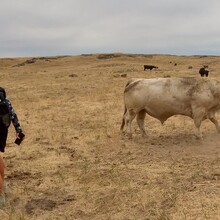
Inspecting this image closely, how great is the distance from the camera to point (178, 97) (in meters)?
11.2

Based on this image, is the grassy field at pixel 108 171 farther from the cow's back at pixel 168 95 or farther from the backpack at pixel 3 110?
the backpack at pixel 3 110

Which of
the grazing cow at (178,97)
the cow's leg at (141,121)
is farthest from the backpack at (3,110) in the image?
the cow's leg at (141,121)

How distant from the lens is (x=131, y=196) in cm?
695

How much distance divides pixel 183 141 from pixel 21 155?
12.3ft

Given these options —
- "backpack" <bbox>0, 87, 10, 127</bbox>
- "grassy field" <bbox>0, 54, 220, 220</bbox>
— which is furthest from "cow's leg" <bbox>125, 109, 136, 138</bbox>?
"backpack" <bbox>0, 87, 10, 127</bbox>

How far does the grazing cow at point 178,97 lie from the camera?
36.6 ft

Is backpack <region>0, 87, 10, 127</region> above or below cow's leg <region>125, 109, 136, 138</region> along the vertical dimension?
above

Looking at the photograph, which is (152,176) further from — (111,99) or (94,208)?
(111,99)

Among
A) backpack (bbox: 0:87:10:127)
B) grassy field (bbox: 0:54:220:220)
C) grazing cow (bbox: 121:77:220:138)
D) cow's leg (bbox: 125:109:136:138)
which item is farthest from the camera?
cow's leg (bbox: 125:109:136:138)

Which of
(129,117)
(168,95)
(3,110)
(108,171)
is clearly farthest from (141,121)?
(3,110)

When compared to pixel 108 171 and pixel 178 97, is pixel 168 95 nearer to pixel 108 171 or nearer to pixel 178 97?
pixel 178 97

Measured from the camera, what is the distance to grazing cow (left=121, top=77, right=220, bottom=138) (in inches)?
439

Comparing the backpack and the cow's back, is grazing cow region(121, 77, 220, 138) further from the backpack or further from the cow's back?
the backpack

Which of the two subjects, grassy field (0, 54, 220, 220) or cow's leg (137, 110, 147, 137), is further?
cow's leg (137, 110, 147, 137)
